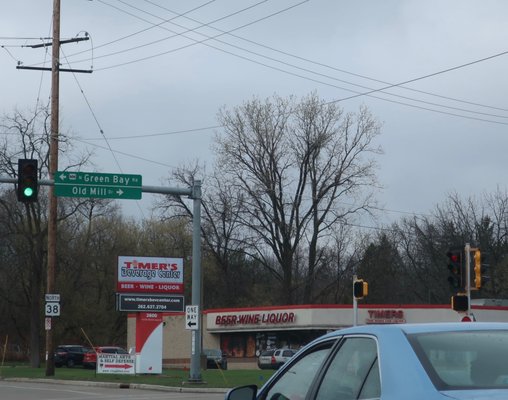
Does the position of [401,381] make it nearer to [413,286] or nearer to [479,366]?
[479,366]

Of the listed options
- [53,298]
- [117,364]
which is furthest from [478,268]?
[53,298]

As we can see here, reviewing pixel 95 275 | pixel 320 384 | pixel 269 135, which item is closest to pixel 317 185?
pixel 269 135

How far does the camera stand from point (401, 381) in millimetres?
5051

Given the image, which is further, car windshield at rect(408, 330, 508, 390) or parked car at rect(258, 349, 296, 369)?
parked car at rect(258, 349, 296, 369)

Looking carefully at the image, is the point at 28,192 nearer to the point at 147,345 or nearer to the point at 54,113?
the point at 54,113

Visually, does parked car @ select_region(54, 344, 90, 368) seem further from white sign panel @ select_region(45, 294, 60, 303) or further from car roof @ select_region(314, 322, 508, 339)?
car roof @ select_region(314, 322, 508, 339)

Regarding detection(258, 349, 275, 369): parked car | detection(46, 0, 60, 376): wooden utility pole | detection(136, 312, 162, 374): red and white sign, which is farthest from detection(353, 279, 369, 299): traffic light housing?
detection(258, 349, 275, 369): parked car

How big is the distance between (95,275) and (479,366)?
69.0m

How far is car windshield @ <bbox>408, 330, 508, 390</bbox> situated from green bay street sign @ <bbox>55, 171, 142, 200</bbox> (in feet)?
80.8

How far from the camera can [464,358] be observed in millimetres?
5332

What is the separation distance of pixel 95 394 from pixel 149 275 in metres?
12.5

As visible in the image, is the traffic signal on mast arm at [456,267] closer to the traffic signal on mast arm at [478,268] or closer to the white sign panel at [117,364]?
the traffic signal on mast arm at [478,268]

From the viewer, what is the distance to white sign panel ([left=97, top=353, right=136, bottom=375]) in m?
40.5

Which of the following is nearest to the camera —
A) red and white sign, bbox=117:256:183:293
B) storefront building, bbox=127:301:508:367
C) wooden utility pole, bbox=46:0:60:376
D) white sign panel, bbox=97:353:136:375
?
wooden utility pole, bbox=46:0:60:376
